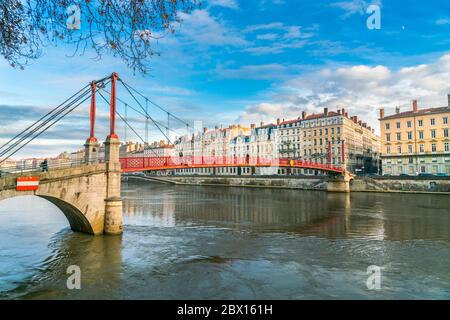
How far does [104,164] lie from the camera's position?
16969 millimetres

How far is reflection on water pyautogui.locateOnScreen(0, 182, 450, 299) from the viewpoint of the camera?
9836 mm

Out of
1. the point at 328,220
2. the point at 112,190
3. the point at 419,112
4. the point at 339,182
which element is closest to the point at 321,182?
the point at 339,182

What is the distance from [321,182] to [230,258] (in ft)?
152

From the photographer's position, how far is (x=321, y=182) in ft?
185

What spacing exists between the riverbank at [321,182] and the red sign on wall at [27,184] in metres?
48.1

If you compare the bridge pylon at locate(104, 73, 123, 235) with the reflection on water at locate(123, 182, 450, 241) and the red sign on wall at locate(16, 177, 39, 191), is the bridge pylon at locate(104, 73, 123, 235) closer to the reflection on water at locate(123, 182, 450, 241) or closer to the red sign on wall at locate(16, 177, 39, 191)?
the red sign on wall at locate(16, 177, 39, 191)

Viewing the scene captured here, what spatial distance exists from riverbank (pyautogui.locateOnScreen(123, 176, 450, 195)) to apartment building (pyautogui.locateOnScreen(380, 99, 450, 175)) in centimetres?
792

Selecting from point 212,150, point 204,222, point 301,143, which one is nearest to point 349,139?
point 301,143

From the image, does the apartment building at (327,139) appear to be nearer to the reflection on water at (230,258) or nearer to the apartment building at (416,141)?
the apartment building at (416,141)

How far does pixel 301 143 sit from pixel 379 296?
6825 centimetres

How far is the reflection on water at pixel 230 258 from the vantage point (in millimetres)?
9836

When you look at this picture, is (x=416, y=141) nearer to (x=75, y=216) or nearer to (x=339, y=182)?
(x=339, y=182)

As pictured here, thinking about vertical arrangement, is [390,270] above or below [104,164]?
below
